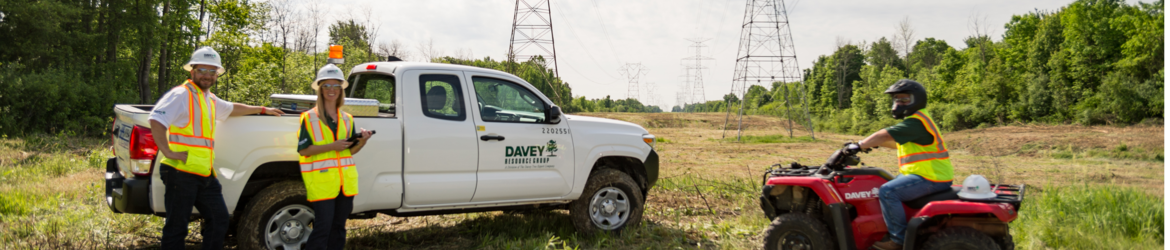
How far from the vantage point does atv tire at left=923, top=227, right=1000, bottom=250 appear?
3.59 m

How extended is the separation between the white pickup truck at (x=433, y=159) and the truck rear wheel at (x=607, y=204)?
11mm

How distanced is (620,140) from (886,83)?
5302 cm

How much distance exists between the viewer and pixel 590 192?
5.66 metres

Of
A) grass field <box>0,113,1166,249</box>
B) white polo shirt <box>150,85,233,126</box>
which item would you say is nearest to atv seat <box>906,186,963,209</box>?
grass field <box>0,113,1166,249</box>

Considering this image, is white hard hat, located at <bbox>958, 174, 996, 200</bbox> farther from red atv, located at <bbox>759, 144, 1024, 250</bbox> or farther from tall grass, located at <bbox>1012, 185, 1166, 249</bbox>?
tall grass, located at <bbox>1012, 185, 1166, 249</bbox>

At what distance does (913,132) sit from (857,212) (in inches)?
30.9

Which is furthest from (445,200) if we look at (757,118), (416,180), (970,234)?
(757,118)

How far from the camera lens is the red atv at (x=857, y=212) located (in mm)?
3682

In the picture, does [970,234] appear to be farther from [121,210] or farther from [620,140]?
[121,210]

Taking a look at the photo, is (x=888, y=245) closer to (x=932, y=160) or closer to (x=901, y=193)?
(x=901, y=193)

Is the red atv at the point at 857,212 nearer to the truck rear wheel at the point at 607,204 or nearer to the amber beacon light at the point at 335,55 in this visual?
A: the truck rear wheel at the point at 607,204

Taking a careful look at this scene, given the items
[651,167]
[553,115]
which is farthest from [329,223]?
[651,167]

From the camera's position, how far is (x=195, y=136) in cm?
369

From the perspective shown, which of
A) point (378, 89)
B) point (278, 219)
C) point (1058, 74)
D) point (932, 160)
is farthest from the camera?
point (1058, 74)
